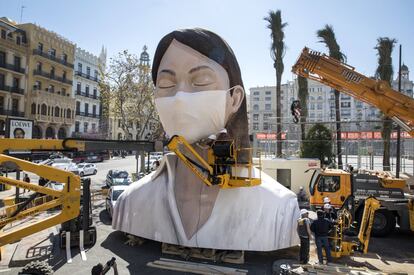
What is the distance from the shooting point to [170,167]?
9.34m

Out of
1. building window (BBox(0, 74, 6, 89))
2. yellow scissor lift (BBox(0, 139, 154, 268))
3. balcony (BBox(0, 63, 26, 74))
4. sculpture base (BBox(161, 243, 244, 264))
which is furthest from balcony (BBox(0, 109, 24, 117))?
sculpture base (BBox(161, 243, 244, 264))

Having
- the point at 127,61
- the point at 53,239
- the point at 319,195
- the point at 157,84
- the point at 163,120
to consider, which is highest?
the point at 127,61

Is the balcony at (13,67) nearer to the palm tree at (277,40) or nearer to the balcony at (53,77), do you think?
the balcony at (53,77)

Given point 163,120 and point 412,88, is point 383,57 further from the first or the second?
point 412,88

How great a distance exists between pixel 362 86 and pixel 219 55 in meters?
7.64

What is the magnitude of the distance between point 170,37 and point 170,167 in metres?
3.69

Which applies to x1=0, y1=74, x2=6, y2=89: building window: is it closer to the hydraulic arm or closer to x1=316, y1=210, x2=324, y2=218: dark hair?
the hydraulic arm

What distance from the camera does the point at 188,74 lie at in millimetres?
8422

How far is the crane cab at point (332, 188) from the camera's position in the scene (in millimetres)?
13297

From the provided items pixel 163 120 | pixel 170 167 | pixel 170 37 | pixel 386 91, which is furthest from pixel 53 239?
pixel 386 91

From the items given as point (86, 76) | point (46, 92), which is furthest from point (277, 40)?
point (86, 76)

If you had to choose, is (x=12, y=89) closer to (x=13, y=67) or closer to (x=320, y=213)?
(x=13, y=67)

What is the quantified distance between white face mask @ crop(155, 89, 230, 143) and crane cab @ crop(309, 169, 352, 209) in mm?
7200

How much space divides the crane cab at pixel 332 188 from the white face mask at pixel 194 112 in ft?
23.6
